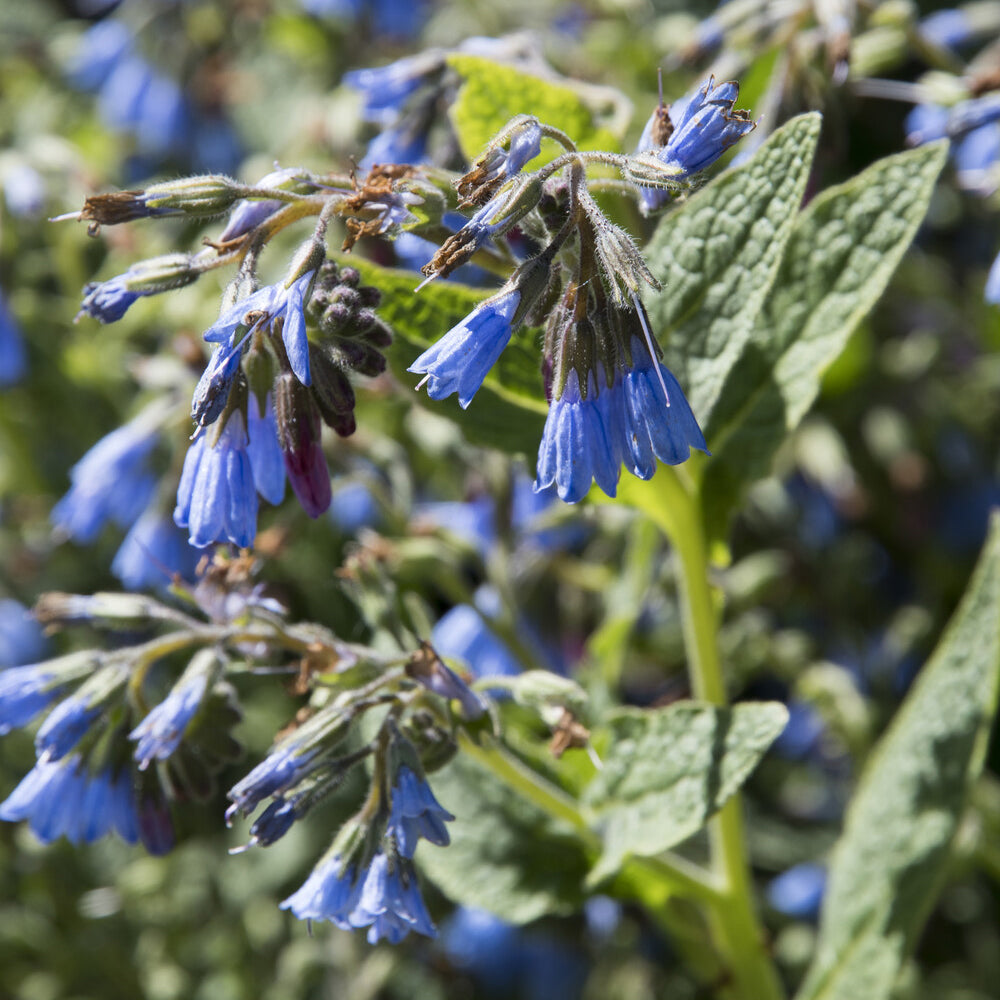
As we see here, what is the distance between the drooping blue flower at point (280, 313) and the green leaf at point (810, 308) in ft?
1.88

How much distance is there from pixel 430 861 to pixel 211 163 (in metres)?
2.61

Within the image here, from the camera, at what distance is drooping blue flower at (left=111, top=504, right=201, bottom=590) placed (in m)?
2.24

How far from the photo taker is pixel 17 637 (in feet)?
9.70

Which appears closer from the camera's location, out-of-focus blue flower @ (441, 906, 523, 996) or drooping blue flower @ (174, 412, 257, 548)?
drooping blue flower @ (174, 412, 257, 548)

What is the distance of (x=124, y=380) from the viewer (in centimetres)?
291

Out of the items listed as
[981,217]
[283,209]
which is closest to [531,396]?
[283,209]

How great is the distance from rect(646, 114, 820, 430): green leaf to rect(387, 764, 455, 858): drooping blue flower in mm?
593

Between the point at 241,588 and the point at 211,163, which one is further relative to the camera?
the point at 211,163

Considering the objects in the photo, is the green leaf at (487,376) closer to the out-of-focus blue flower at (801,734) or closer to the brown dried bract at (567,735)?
the brown dried bract at (567,735)

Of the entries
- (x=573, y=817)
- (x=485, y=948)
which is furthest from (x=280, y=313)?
(x=485, y=948)

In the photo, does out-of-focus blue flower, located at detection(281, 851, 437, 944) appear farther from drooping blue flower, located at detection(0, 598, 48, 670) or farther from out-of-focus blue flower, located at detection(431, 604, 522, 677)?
drooping blue flower, located at detection(0, 598, 48, 670)

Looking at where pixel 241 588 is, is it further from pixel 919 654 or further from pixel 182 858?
pixel 919 654

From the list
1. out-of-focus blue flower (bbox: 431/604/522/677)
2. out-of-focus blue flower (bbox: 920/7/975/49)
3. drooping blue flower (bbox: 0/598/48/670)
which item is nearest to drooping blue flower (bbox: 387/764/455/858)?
out-of-focus blue flower (bbox: 431/604/522/677)

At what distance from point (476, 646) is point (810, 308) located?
0.99m
